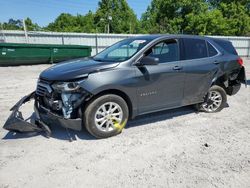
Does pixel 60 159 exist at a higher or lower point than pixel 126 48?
lower

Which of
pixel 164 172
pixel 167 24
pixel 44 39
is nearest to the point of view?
pixel 164 172

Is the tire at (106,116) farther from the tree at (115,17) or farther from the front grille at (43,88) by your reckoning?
the tree at (115,17)

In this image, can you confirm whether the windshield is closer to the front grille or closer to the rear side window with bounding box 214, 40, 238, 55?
the front grille

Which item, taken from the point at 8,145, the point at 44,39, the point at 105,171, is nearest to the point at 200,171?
the point at 105,171

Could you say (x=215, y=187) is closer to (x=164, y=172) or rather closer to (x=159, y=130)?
(x=164, y=172)

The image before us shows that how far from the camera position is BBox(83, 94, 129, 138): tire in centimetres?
389

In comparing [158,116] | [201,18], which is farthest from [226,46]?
[201,18]

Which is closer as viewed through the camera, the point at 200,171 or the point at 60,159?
the point at 200,171

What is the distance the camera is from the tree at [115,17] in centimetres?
5284

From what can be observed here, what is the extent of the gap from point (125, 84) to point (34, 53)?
12310 millimetres

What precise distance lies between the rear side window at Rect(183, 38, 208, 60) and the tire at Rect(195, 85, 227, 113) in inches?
32.9

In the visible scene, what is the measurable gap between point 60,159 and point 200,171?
1.96 m

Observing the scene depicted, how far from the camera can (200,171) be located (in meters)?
3.19

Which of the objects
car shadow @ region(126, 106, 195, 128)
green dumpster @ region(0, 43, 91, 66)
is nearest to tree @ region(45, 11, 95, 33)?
green dumpster @ region(0, 43, 91, 66)
